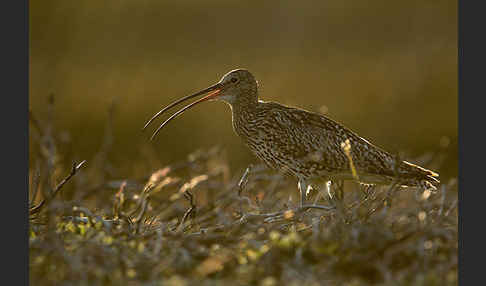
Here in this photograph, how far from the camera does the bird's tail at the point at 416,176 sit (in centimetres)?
614

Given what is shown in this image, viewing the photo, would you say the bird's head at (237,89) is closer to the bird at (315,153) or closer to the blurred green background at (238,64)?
the bird at (315,153)

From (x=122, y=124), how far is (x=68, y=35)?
5108mm

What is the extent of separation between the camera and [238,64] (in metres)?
16.5

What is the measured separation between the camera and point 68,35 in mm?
18312

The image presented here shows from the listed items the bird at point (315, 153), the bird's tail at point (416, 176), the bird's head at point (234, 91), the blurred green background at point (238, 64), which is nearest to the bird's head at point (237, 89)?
the bird's head at point (234, 91)

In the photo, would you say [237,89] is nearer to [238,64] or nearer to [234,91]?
[234,91]

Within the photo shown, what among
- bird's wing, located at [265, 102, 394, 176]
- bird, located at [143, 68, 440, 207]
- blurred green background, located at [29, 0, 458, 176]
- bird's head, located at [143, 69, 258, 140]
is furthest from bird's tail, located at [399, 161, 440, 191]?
blurred green background, located at [29, 0, 458, 176]

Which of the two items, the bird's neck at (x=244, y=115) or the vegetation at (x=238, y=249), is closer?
the vegetation at (x=238, y=249)

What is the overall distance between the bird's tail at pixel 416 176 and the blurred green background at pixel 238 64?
5.64 metres

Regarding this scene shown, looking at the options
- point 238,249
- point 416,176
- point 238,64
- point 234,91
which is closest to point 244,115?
point 234,91

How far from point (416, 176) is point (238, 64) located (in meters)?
10.7

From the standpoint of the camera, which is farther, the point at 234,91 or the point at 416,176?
the point at 234,91

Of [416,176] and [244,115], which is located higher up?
[244,115]

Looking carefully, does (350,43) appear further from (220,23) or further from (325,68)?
(220,23)
